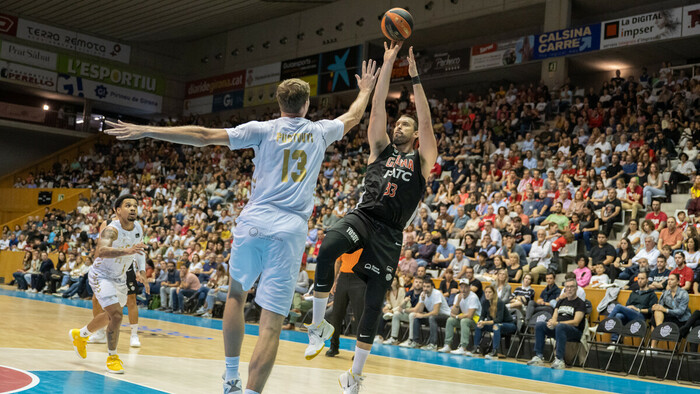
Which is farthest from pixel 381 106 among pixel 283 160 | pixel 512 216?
pixel 512 216

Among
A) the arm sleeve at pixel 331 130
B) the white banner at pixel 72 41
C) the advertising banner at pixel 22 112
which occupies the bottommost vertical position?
the arm sleeve at pixel 331 130

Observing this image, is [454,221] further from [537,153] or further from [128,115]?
[128,115]

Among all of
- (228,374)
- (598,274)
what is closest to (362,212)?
(228,374)

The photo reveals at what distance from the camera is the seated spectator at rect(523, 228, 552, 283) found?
1334 centimetres

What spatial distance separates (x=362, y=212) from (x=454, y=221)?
35.7 ft

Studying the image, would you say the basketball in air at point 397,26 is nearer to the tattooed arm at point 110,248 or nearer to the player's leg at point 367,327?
the player's leg at point 367,327

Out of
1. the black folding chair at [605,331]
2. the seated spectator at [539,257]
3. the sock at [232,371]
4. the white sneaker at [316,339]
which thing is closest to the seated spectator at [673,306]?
the black folding chair at [605,331]

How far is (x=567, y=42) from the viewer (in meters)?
21.5

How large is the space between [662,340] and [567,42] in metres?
12.9

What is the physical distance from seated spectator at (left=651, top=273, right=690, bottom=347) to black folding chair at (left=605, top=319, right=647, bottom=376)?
0.93 feet

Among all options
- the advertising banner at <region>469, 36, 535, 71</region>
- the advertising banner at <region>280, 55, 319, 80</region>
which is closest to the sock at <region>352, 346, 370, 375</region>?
the advertising banner at <region>469, 36, 535, 71</region>

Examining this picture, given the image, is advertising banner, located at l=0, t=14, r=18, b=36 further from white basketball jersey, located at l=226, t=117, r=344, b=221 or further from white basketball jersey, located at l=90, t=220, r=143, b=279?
white basketball jersey, located at l=226, t=117, r=344, b=221

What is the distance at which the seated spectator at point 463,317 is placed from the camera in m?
12.6

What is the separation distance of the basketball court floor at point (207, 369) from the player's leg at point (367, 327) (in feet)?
3.26
